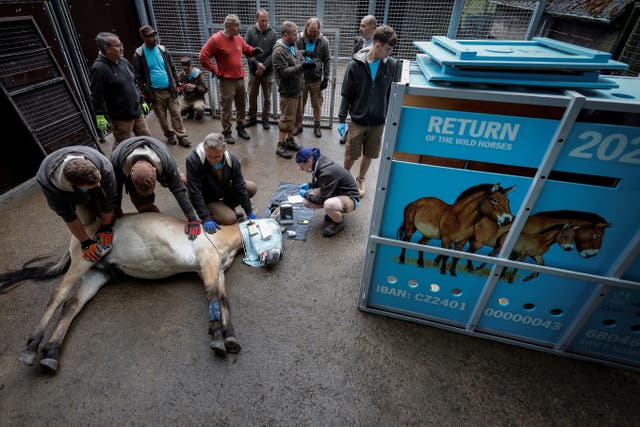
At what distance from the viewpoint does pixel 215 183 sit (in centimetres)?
374

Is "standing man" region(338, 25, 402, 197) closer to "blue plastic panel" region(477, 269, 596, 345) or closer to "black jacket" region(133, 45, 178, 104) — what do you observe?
"blue plastic panel" region(477, 269, 596, 345)

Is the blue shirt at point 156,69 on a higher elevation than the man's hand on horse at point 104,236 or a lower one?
higher

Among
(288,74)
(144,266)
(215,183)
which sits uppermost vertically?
(288,74)

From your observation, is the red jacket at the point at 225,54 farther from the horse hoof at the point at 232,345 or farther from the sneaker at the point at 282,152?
the horse hoof at the point at 232,345

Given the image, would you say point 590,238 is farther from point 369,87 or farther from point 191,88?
point 191,88

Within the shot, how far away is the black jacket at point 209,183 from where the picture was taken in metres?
3.48

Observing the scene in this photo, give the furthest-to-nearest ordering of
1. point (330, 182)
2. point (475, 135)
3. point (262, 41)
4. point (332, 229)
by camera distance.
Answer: point (262, 41) → point (332, 229) → point (330, 182) → point (475, 135)

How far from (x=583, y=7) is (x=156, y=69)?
21.1 ft

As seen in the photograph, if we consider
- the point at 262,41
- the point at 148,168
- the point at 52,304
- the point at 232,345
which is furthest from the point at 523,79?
the point at 262,41

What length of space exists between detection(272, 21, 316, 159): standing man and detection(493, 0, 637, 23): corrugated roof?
366 cm

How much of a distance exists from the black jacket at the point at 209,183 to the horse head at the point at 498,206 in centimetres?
252

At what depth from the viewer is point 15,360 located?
269 cm

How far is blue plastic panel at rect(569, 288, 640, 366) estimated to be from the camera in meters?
2.44

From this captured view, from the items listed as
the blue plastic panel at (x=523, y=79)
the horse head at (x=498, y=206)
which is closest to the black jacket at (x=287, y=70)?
the blue plastic panel at (x=523, y=79)
